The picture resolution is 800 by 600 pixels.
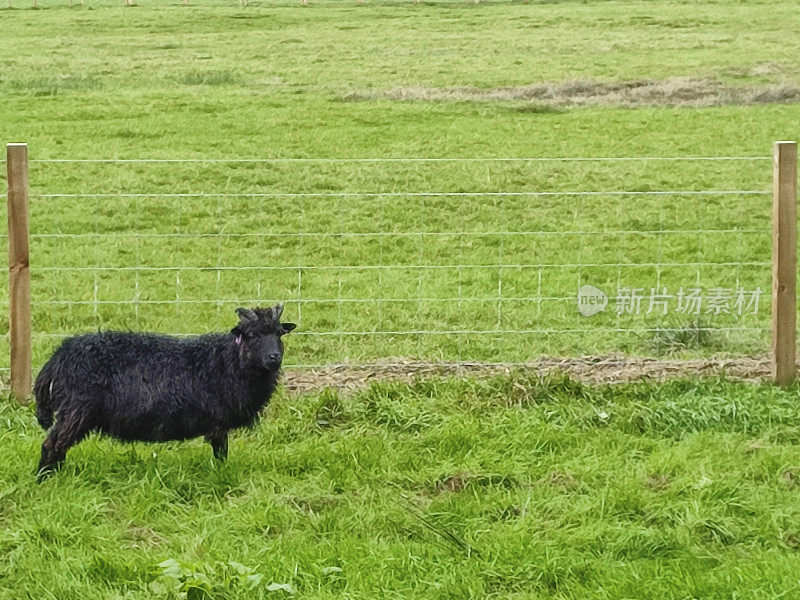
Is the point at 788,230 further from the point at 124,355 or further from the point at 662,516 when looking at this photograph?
→ the point at 124,355

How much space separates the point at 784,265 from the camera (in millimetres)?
8492

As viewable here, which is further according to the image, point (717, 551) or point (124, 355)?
point (124, 355)

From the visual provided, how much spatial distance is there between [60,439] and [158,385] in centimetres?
61

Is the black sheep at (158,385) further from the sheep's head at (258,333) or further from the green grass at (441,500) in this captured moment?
the green grass at (441,500)

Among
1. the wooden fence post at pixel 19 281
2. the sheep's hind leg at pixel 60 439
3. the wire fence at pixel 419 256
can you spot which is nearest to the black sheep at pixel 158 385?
the sheep's hind leg at pixel 60 439

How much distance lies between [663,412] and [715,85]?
20.7m

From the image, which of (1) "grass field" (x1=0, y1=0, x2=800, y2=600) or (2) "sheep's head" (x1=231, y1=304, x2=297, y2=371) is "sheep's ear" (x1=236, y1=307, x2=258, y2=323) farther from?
(1) "grass field" (x1=0, y1=0, x2=800, y2=600)

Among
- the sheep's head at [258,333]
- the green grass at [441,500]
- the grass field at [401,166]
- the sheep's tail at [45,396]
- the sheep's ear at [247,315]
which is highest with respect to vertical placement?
the grass field at [401,166]

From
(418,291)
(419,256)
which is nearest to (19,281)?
(418,291)

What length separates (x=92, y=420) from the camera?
6582 mm

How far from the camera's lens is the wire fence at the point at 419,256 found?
33.4 feet

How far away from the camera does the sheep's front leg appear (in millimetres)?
6797

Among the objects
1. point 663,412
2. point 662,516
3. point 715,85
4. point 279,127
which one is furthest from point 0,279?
point 715,85

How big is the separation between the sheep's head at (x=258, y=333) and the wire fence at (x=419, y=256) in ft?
6.76
